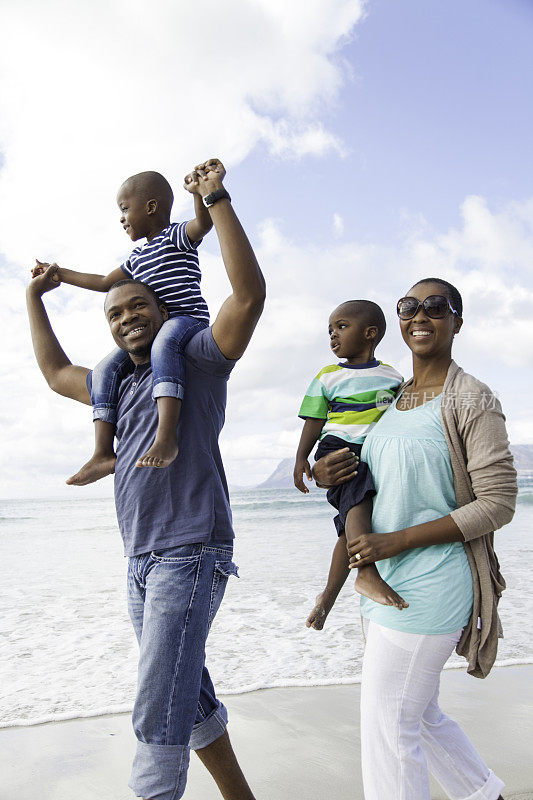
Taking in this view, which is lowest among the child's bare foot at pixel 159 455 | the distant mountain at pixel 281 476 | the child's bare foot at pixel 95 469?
the distant mountain at pixel 281 476

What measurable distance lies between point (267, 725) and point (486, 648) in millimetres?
2352

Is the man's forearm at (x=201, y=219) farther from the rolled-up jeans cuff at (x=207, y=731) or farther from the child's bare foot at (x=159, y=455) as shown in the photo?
the rolled-up jeans cuff at (x=207, y=731)

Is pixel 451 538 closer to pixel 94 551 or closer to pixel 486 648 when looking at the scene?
pixel 486 648

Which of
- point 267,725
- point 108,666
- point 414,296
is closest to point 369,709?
point 414,296

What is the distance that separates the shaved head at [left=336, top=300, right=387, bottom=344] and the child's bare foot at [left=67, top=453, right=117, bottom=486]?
107cm

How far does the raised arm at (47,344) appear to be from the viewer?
255cm

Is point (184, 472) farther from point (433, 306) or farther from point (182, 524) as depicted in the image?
point (433, 306)

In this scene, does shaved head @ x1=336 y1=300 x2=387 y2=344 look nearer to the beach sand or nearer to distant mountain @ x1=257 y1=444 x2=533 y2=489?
the beach sand

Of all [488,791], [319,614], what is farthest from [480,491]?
[488,791]

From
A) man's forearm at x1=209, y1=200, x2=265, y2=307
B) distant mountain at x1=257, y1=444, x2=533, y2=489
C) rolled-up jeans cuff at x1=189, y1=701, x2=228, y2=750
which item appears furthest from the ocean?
distant mountain at x1=257, y1=444, x2=533, y2=489

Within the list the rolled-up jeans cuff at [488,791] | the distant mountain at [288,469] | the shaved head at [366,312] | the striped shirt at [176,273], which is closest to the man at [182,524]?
the striped shirt at [176,273]

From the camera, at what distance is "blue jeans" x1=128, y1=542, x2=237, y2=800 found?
1877 mm

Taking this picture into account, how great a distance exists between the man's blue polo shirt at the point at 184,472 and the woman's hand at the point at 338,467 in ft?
1.12

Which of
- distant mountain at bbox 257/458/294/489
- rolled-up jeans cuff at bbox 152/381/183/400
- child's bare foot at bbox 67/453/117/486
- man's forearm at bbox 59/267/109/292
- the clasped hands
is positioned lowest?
distant mountain at bbox 257/458/294/489
